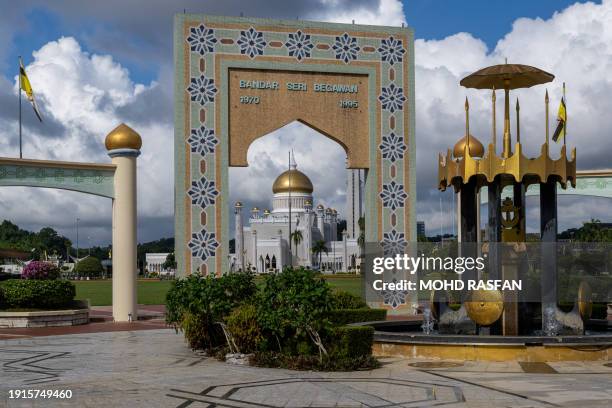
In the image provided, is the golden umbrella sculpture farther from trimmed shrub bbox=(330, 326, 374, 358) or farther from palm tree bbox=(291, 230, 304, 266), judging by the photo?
palm tree bbox=(291, 230, 304, 266)

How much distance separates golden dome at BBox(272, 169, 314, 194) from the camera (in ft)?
250

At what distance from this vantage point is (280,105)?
68.6 ft

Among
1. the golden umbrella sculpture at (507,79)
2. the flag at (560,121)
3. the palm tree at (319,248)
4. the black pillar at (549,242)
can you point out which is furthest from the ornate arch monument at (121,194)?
the palm tree at (319,248)

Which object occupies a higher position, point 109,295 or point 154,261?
point 154,261

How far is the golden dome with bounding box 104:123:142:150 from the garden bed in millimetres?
4397

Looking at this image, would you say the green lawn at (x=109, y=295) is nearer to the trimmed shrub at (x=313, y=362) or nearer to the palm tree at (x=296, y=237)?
the trimmed shrub at (x=313, y=362)

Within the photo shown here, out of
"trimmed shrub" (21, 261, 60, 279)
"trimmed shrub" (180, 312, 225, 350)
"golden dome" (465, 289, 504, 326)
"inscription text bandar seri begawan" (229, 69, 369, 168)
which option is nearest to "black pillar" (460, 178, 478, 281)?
"golden dome" (465, 289, 504, 326)

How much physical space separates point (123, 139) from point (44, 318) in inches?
196

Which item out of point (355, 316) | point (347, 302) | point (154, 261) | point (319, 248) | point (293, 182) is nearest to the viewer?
point (355, 316)

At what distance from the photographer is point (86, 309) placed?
69.2ft

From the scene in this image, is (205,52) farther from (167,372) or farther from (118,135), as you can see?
(167,372)

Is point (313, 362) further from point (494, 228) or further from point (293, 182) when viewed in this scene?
point (293, 182)

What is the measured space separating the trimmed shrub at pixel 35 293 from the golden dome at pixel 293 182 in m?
55.5

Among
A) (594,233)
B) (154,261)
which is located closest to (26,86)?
(594,233)
